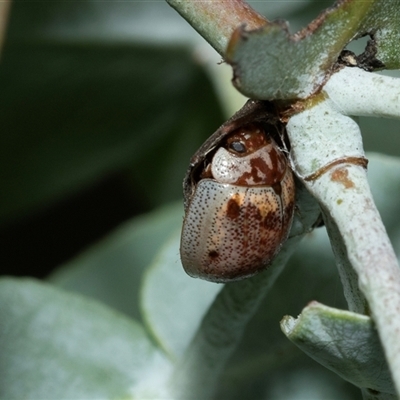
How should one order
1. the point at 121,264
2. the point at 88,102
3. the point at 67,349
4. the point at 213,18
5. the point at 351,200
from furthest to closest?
the point at 88,102
the point at 121,264
the point at 67,349
the point at 213,18
the point at 351,200

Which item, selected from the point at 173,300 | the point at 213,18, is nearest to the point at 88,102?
the point at 173,300

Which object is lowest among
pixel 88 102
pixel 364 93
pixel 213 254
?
pixel 88 102

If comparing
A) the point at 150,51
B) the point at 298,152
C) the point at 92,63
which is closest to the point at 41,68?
the point at 92,63

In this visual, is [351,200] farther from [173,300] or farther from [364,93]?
[173,300]

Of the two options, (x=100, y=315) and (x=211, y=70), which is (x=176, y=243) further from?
(x=211, y=70)

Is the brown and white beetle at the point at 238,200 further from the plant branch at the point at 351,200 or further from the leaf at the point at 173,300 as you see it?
the leaf at the point at 173,300

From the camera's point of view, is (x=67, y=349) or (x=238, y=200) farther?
(x=67, y=349)

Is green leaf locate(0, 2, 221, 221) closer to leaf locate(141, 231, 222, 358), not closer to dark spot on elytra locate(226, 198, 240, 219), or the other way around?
leaf locate(141, 231, 222, 358)

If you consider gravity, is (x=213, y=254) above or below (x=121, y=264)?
above
